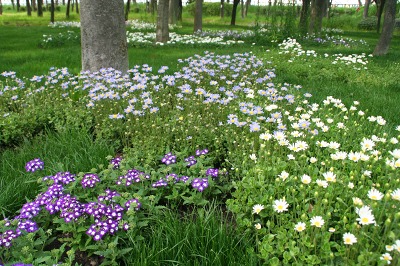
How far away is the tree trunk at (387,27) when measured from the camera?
379 inches

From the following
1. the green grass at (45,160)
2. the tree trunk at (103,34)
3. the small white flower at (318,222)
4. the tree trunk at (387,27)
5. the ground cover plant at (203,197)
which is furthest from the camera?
the tree trunk at (387,27)

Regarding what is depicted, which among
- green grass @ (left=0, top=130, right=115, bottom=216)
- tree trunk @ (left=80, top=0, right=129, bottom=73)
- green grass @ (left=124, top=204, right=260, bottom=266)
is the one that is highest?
tree trunk @ (left=80, top=0, right=129, bottom=73)

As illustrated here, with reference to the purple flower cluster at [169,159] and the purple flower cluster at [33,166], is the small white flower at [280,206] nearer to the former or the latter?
the purple flower cluster at [169,159]

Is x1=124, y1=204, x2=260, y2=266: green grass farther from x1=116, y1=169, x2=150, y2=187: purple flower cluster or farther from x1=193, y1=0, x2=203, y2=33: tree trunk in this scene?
x1=193, y1=0, x2=203, y2=33: tree trunk

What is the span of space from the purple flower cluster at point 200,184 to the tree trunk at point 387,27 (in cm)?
929

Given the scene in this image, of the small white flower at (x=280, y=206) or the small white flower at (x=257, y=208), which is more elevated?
the small white flower at (x=280, y=206)

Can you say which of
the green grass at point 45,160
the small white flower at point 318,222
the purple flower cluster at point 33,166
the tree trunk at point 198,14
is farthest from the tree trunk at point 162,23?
the small white flower at point 318,222

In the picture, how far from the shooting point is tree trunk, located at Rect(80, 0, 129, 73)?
546cm

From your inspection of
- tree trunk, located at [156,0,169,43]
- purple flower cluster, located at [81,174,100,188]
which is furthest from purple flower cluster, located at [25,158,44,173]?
tree trunk, located at [156,0,169,43]

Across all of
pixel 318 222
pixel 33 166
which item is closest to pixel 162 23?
pixel 33 166

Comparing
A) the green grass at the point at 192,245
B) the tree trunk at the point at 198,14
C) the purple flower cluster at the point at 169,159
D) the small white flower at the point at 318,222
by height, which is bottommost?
the green grass at the point at 192,245

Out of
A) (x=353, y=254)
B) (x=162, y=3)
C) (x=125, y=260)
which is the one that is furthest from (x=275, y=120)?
(x=162, y=3)

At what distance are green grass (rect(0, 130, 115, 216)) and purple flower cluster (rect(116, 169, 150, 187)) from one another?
0.41 metres

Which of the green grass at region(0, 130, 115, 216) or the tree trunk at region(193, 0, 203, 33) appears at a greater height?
the tree trunk at region(193, 0, 203, 33)
